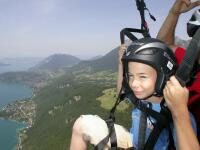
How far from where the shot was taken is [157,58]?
11.4 feet

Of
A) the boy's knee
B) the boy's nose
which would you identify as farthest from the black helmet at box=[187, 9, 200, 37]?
the boy's knee

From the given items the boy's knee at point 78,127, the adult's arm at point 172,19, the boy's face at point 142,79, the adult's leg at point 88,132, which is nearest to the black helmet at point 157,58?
the boy's face at point 142,79

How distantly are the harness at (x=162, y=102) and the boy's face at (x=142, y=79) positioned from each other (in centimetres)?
17

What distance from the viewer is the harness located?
266 centimetres

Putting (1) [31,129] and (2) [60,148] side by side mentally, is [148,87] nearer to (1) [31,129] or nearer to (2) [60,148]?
(2) [60,148]

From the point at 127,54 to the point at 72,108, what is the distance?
16153cm

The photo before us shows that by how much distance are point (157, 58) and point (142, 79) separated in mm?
344

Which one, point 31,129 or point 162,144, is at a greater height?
point 162,144

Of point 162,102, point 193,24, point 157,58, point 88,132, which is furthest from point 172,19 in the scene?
point 88,132

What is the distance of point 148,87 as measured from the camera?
3.64 metres

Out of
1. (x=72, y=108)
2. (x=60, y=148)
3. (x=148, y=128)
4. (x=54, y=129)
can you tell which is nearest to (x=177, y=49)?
(x=148, y=128)

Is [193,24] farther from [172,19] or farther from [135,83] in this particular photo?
[172,19]

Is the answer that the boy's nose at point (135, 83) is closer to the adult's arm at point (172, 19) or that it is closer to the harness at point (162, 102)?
the harness at point (162, 102)

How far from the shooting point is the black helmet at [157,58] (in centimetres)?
339
